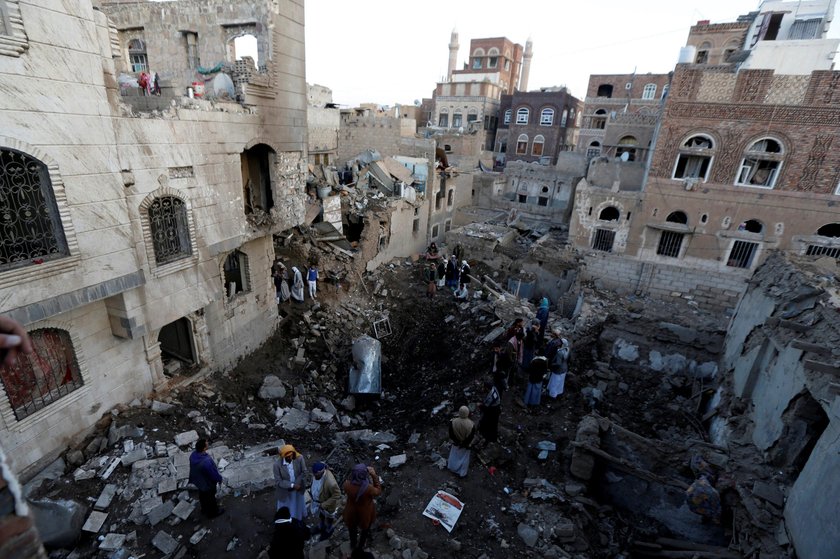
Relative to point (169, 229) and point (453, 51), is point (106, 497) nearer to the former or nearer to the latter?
point (169, 229)

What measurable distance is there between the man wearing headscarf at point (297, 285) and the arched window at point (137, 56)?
23.0ft

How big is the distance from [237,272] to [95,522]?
620cm

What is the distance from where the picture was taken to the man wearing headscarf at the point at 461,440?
242 inches

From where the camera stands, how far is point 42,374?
6.16 m

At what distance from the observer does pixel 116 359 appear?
7.22 m

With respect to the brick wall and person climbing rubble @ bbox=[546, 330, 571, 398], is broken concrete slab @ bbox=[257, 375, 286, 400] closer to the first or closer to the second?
person climbing rubble @ bbox=[546, 330, 571, 398]

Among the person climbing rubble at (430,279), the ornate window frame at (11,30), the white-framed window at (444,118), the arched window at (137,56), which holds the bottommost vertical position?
the person climbing rubble at (430,279)

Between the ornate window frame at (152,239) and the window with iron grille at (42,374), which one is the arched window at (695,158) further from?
the window with iron grille at (42,374)

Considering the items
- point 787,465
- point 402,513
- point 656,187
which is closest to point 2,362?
point 402,513

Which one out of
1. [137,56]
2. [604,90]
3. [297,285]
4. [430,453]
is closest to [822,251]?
[430,453]

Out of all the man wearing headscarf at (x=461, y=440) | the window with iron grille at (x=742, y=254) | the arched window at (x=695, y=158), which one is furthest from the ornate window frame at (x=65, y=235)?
the window with iron grille at (x=742, y=254)

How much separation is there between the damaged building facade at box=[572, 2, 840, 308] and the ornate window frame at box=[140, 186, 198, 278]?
745 inches

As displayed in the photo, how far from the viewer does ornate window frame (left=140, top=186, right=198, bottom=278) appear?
6848 millimetres

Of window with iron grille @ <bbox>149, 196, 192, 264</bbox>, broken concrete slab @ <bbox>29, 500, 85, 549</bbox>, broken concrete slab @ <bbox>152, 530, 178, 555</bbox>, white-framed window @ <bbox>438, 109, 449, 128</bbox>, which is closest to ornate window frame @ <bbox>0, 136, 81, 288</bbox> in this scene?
window with iron grille @ <bbox>149, 196, 192, 264</bbox>
